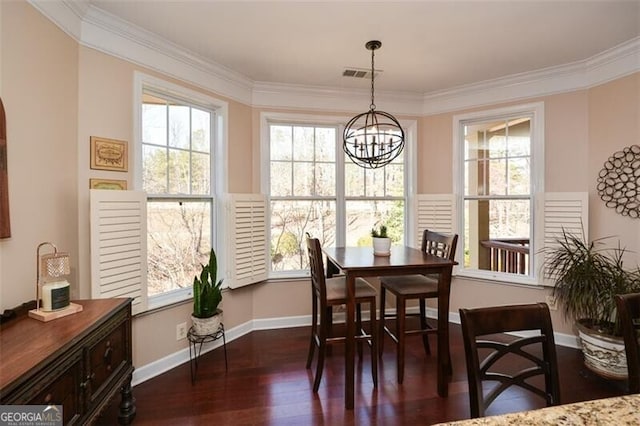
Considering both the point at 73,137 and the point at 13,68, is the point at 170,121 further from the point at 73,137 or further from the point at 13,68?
the point at 13,68

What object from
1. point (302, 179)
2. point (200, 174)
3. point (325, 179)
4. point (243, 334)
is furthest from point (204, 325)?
point (325, 179)

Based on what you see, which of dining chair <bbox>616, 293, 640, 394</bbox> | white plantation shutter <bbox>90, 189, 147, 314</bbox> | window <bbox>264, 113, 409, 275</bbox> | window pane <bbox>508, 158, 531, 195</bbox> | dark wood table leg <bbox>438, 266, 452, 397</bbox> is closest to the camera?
dining chair <bbox>616, 293, 640, 394</bbox>

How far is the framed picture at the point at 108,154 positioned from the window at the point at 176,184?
142 millimetres

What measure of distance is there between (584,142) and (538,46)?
40.1 inches

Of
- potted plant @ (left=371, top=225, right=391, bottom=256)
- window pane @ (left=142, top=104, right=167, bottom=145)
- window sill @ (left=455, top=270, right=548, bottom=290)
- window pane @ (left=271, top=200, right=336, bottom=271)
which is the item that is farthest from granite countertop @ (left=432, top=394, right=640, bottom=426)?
window pane @ (left=271, top=200, right=336, bottom=271)

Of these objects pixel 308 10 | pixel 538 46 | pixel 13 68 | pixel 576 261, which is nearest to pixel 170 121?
pixel 13 68

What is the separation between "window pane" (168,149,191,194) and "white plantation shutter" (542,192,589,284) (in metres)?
3.35

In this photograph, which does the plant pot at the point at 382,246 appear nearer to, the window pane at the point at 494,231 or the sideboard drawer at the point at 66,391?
the window pane at the point at 494,231

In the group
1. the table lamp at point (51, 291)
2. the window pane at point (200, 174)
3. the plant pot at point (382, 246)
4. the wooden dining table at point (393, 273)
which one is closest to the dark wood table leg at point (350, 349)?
the wooden dining table at point (393, 273)

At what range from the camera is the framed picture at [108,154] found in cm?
218

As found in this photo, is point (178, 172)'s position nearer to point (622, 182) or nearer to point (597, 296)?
point (597, 296)

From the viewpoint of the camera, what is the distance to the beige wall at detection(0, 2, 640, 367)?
5.50 feet

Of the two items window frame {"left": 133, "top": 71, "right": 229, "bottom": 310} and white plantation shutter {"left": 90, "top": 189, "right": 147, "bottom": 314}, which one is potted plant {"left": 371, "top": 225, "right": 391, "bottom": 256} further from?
white plantation shutter {"left": 90, "top": 189, "right": 147, "bottom": 314}

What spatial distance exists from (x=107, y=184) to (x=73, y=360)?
50.1 inches
